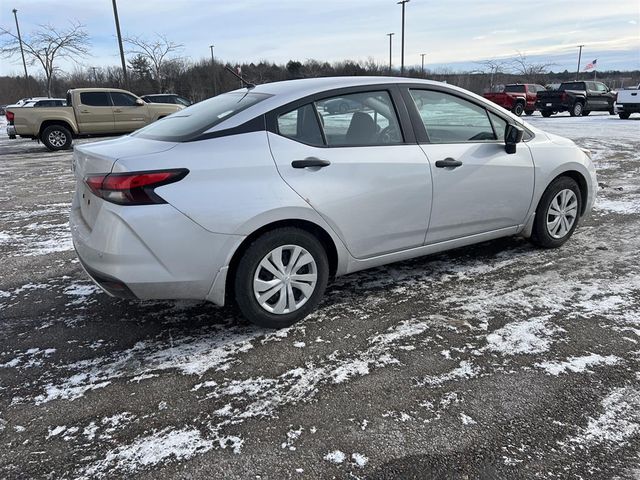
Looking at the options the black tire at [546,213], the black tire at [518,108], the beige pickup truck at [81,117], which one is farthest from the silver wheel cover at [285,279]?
the black tire at [518,108]

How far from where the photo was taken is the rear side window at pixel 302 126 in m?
3.30

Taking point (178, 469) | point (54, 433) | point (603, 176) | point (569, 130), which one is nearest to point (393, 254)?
point (178, 469)

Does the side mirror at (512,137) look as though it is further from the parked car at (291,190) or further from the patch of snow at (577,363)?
the patch of snow at (577,363)

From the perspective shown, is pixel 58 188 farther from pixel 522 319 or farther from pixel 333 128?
pixel 522 319

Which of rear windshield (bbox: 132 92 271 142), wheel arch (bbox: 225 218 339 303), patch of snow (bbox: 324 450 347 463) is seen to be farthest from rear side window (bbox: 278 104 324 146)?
patch of snow (bbox: 324 450 347 463)

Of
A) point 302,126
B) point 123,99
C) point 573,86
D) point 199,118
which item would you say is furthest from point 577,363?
point 573,86

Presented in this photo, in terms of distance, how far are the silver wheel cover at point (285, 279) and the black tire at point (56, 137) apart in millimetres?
14459

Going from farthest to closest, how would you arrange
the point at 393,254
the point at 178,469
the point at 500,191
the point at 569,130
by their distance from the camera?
1. the point at 569,130
2. the point at 500,191
3. the point at 393,254
4. the point at 178,469

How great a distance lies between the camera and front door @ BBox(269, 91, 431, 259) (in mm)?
3275

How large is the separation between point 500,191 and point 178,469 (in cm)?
325

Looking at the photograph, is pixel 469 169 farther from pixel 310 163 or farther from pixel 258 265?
pixel 258 265

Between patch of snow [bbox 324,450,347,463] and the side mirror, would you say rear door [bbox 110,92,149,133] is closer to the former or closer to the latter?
the side mirror

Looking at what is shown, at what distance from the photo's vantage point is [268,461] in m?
2.23

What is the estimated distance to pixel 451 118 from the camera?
13.6ft
